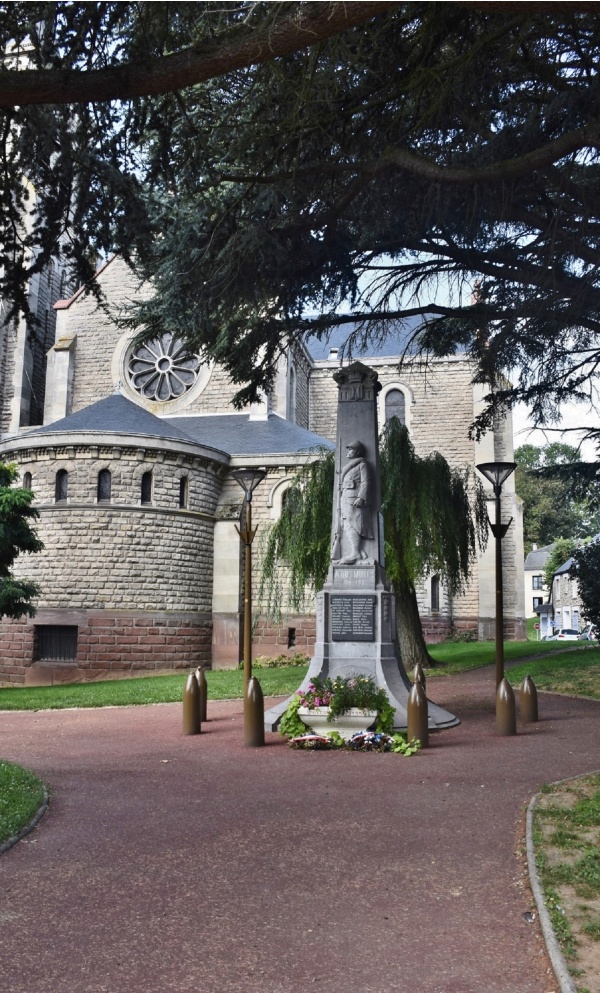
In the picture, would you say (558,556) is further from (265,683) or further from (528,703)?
(528,703)

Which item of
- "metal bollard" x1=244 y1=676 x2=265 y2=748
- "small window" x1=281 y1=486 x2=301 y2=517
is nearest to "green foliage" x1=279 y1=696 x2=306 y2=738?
"metal bollard" x1=244 y1=676 x2=265 y2=748

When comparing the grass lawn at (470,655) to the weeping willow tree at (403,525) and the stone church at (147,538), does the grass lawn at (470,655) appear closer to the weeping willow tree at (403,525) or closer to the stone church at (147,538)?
the weeping willow tree at (403,525)

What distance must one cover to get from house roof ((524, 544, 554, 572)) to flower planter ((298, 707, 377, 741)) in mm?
64881

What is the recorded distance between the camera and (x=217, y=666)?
25.3 metres

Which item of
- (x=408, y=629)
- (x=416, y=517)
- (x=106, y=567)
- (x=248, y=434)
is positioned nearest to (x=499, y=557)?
(x=416, y=517)

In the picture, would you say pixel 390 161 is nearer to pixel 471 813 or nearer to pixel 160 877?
pixel 471 813

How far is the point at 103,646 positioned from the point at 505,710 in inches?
606

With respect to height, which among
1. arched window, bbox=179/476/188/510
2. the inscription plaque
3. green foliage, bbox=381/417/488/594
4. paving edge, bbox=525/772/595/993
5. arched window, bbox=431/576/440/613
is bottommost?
paving edge, bbox=525/772/595/993

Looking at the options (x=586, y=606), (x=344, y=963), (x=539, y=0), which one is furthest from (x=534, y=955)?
(x=586, y=606)

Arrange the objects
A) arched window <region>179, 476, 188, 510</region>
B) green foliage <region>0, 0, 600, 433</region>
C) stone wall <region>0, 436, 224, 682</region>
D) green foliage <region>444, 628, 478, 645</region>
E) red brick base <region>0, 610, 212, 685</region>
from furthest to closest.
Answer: green foliage <region>444, 628, 478, 645</region>, arched window <region>179, 476, 188, 510</region>, stone wall <region>0, 436, 224, 682</region>, red brick base <region>0, 610, 212, 685</region>, green foliage <region>0, 0, 600, 433</region>

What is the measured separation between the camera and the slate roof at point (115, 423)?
2423 centimetres

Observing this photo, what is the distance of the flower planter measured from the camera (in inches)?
384

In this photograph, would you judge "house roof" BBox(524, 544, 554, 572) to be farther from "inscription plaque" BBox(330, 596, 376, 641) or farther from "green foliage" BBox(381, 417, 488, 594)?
"inscription plaque" BBox(330, 596, 376, 641)

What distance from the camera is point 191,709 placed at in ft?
36.3
